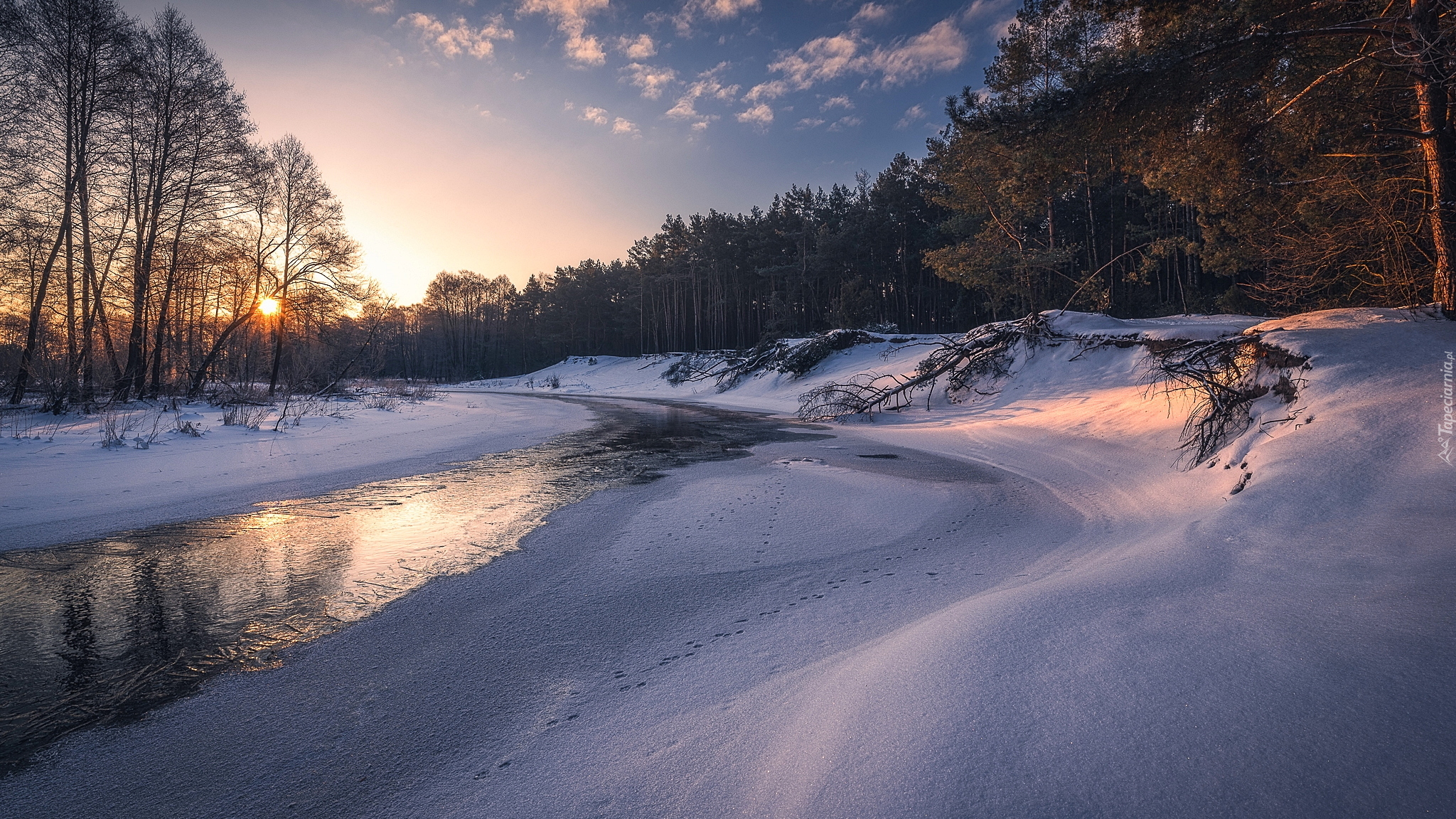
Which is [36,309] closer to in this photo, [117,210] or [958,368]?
[117,210]

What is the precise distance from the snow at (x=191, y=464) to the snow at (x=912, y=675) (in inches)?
150

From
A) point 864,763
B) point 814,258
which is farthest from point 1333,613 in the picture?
point 814,258

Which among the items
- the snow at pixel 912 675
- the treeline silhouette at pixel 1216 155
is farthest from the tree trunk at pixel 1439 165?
the snow at pixel 912 675

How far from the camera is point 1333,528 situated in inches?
111

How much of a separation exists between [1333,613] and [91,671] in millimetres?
4902

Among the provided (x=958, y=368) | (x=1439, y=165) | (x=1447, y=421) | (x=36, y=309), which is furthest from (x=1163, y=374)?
(x=36, y=309)

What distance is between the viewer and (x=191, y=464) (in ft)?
23.1

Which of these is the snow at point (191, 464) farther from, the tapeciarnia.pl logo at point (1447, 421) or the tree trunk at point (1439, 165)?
the tree trunk at point (1439, 165)

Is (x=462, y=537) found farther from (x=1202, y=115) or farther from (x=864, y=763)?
(x=1202, y=115)

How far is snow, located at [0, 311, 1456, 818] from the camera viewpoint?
4.49 ft

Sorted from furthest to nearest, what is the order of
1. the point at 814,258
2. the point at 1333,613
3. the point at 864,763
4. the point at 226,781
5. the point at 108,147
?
the point at 814,258 < the point at 108,147 < the point at 1333,613 < the point at 226,781 < the point at 864,763

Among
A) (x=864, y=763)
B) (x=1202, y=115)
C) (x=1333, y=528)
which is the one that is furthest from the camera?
(x=1202, y=115)

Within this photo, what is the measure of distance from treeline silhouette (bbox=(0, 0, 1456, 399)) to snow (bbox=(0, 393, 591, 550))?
486 cm

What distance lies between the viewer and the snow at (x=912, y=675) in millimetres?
1367
